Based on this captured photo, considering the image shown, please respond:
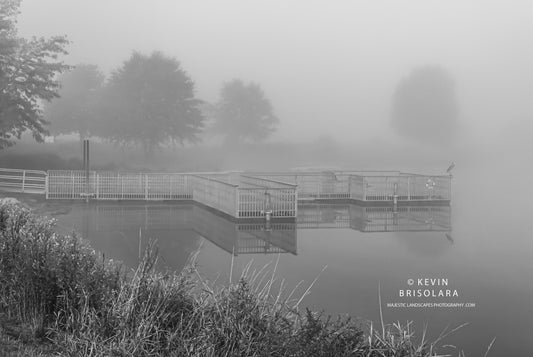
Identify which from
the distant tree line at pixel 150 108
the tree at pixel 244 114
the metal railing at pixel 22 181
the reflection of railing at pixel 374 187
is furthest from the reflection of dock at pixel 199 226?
the tree at pixel 244 114

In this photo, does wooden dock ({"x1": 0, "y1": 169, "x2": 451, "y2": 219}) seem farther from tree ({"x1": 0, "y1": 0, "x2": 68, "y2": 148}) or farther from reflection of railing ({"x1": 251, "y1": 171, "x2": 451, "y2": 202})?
tree ({"x1": 0, "y1": 0, "x2": 68, "y2": 148})

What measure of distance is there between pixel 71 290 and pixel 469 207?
592 inches

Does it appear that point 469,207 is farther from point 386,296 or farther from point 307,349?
point 307,349

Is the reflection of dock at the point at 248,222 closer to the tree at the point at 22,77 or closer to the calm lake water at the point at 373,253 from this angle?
the calm lake water at the point at 373,253

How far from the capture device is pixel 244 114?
2077cm

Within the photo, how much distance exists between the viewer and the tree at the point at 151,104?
1880 cm

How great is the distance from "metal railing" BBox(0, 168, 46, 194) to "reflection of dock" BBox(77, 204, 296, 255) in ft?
10.0

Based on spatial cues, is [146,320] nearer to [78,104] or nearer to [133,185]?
[133,185]

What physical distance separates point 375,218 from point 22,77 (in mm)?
12964

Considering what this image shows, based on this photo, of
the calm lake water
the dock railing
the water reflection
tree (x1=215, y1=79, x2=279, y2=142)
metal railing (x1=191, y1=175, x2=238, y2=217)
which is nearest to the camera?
the calm lake water

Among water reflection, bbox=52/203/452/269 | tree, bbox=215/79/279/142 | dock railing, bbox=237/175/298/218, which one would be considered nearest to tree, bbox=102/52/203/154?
tree, bbox=215/79/279/142

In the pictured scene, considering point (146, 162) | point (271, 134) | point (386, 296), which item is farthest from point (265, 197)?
point (271, 134)

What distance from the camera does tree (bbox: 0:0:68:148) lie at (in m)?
17.9

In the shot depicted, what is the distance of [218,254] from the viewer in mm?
8164
